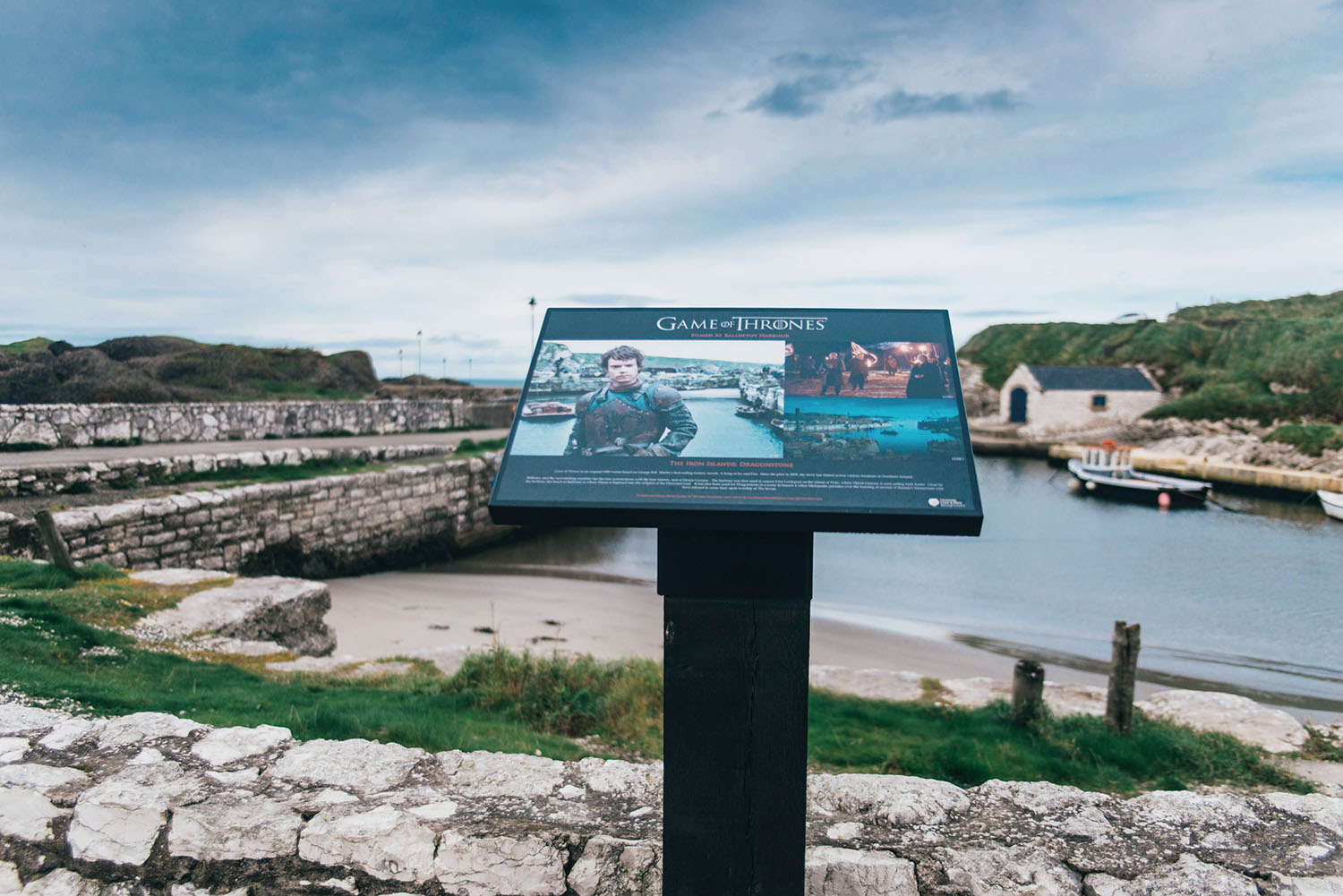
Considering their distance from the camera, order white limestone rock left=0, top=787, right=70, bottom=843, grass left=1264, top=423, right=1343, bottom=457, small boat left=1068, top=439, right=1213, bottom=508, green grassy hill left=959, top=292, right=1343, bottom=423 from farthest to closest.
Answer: green grassy hill left=959, top=292, right=1343, bottom=423
small boat left=1068, top=439, right=1213, bottom=508
grass left=1264, top=423, right=1343, bottom=457
white limestone rock left=0, top=787, right=70, bottom=843

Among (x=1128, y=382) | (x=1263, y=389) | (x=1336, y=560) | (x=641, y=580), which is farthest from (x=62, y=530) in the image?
(x=1128, y=382)

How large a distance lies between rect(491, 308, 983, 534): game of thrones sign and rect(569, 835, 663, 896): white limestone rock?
1146 mm

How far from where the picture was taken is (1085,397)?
40875mm

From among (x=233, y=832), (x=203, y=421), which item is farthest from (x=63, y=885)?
(x=203, y=421)

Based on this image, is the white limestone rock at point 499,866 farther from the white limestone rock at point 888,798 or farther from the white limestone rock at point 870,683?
the white limestone rock at point 870,683

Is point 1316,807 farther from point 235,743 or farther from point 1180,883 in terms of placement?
point 235,743

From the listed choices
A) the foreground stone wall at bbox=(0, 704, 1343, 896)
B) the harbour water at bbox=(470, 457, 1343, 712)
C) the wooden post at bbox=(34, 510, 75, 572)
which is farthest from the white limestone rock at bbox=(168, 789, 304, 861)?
the harbour water at bbox=(470, 457, 1343, 712)

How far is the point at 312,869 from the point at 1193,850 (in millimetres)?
2854

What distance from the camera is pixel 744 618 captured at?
2039 millimetres

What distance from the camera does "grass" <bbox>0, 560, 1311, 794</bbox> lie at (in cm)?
383

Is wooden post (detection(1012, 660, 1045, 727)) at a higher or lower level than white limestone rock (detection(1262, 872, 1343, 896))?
lower

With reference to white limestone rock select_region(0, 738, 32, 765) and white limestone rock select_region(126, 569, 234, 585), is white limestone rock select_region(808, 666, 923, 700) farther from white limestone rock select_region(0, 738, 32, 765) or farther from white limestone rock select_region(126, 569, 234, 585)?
white limestone rock select_region(126, 569, 234, 585)

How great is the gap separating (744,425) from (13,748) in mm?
3081

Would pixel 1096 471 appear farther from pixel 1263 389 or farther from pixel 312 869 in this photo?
pixel 312 869
